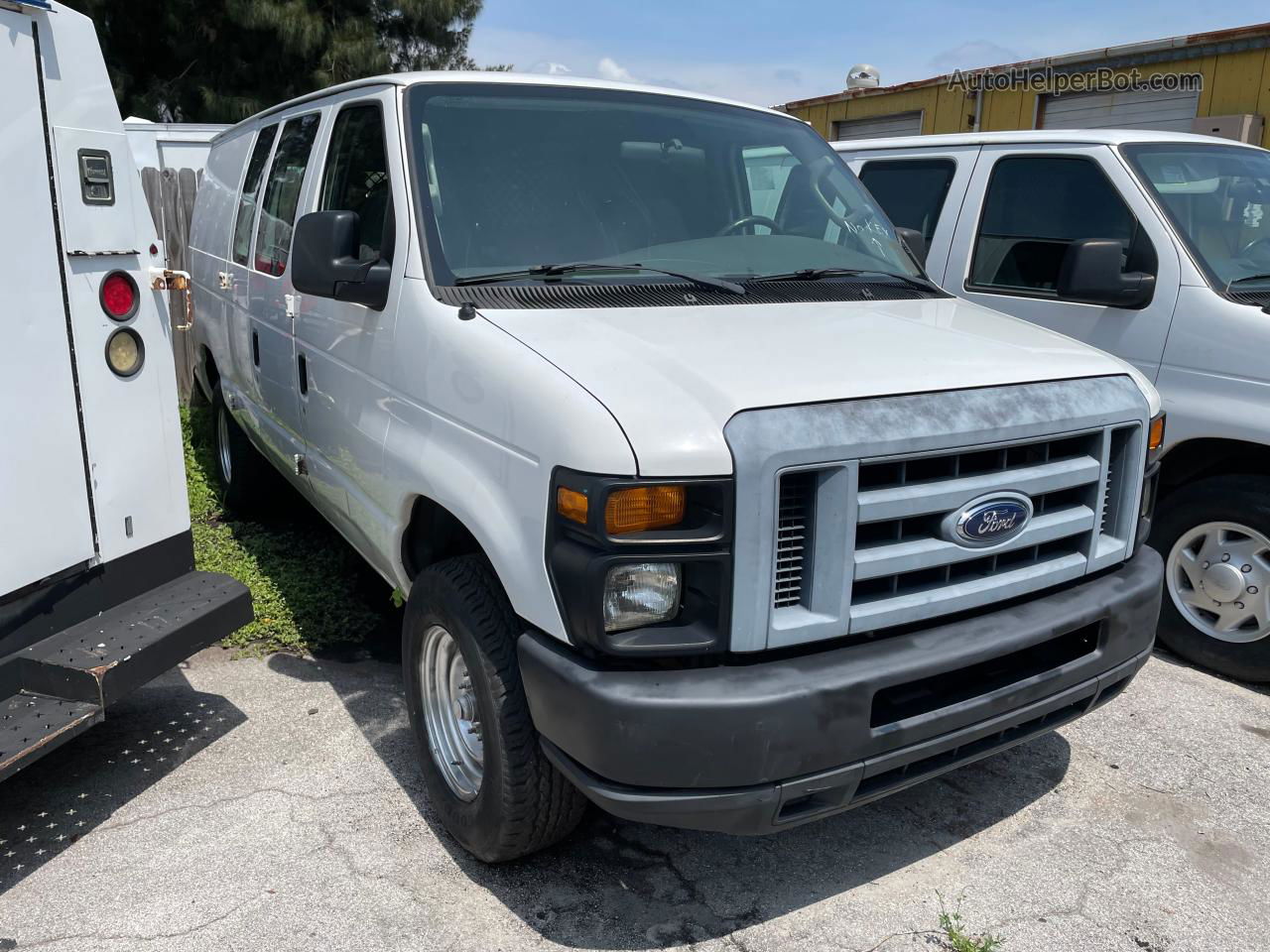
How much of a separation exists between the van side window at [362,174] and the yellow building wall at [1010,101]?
8.18m

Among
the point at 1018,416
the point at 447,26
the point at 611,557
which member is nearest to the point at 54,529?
the point at 611,557

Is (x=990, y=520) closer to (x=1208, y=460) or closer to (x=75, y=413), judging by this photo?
(x=1208, y=460)

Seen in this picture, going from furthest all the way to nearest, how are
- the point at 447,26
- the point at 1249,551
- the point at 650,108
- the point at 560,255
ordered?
the point at 447,26 < the point at 1249,551 < the point at 650,108 < the point at 560,255

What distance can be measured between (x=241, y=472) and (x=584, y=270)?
11.2ft

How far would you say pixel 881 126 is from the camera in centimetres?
1203

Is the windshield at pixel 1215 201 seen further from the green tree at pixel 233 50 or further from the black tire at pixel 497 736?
the green tree at pixel 233 50

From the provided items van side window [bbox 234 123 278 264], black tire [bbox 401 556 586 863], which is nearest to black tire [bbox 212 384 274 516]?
van side window [bbox 234 123 278 264]

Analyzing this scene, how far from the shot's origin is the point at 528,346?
2.56 metres

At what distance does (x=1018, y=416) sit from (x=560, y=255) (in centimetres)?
144

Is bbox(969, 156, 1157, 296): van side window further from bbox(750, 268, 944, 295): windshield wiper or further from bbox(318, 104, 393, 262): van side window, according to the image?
bbox(318, 104, 393, 262): van side window

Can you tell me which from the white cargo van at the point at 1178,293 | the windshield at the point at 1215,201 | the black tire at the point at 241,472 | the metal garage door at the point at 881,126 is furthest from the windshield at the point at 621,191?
the metal garage door at the point at 881,126

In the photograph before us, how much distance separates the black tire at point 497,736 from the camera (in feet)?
8.52

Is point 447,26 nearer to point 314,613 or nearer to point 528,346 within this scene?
point 314,613

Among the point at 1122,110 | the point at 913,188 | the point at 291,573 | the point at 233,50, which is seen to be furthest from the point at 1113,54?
the point at 233,50
